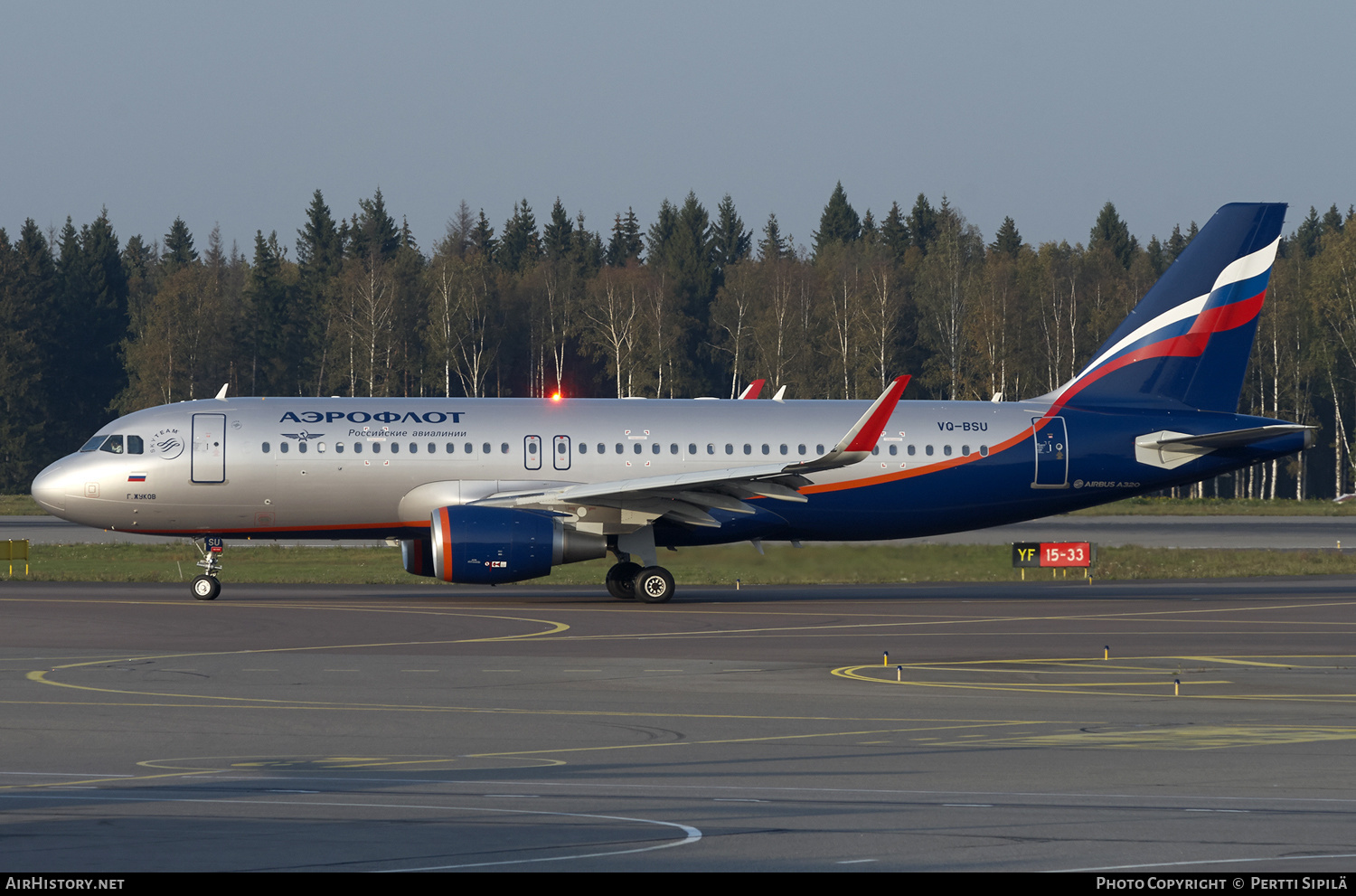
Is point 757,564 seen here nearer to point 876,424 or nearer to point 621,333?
point 876,424

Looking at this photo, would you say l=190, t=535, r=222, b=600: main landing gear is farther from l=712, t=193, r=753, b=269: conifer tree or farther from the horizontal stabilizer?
l=712, t=193, r=753, b=269: conifer tree

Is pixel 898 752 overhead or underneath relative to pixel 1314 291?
underneath

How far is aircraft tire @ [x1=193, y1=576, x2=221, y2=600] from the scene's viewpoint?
94.9 ft

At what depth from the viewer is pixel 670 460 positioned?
30906 millimetres

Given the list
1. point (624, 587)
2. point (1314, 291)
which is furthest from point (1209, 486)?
point (624, 587)

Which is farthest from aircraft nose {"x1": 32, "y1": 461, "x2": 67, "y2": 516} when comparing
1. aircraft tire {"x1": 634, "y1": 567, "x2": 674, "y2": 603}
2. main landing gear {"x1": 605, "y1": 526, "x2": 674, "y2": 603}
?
aircraft tire {"x1": 634, "y1": 567, "x2": 674, "y2": 603}

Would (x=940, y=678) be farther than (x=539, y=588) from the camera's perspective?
No

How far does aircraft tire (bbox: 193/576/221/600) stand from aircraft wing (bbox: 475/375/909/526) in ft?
17.8

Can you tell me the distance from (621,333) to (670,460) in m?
→ 71.2

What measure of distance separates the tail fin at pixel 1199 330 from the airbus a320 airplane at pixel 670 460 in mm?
46

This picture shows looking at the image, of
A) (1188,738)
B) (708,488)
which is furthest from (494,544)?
(1188,738)

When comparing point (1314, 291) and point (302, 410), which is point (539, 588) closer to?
point (302, 410)

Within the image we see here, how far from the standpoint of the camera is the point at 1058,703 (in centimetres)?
1611

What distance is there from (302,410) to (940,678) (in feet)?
55.0
